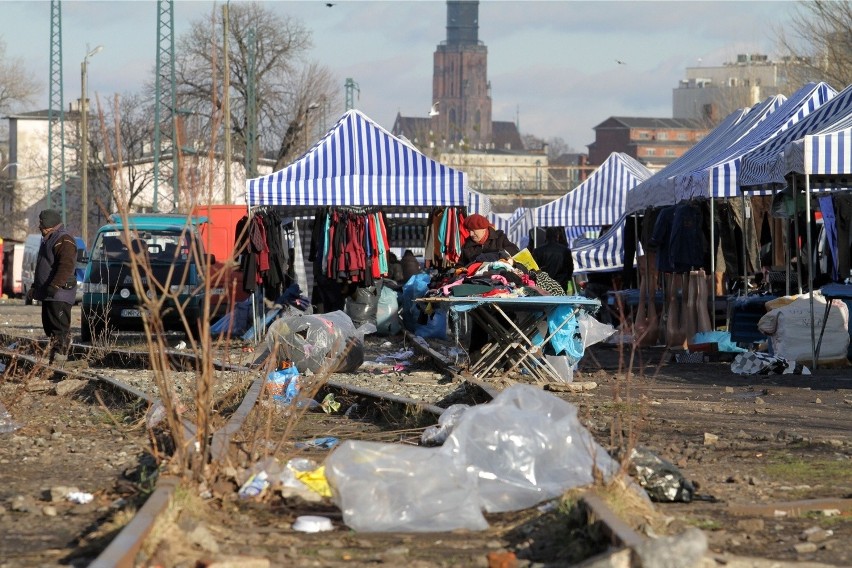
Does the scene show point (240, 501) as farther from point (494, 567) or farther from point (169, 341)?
point (169, 341)

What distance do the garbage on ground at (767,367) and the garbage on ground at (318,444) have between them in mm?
7248

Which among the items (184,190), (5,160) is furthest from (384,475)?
(5,160)

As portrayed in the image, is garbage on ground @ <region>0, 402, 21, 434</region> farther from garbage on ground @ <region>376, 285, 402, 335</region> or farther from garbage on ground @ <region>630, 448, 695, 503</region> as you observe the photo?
garbage on ground @ <region>376, 285, 402, 335</region>

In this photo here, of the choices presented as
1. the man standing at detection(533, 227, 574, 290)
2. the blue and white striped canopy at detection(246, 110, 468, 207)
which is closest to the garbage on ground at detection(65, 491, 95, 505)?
the blue and white striped canopy at detection(246, 110, 468, 207)

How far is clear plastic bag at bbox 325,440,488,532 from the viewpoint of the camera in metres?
6.09

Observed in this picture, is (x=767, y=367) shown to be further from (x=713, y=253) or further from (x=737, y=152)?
(x=737, y=152)

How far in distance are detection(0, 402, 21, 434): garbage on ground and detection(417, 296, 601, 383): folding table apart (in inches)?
161

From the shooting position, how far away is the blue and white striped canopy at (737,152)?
59.3 ft

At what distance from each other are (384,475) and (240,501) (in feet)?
2.68

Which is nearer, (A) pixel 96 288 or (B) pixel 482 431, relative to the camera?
(B) pixel 482 431

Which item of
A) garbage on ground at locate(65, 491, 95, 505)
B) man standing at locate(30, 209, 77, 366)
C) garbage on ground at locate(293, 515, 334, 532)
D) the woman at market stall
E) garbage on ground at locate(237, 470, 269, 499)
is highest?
the woman at market stall

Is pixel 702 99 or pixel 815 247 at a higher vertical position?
pixel 702 99

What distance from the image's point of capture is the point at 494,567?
5.29 m

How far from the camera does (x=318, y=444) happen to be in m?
9.04
